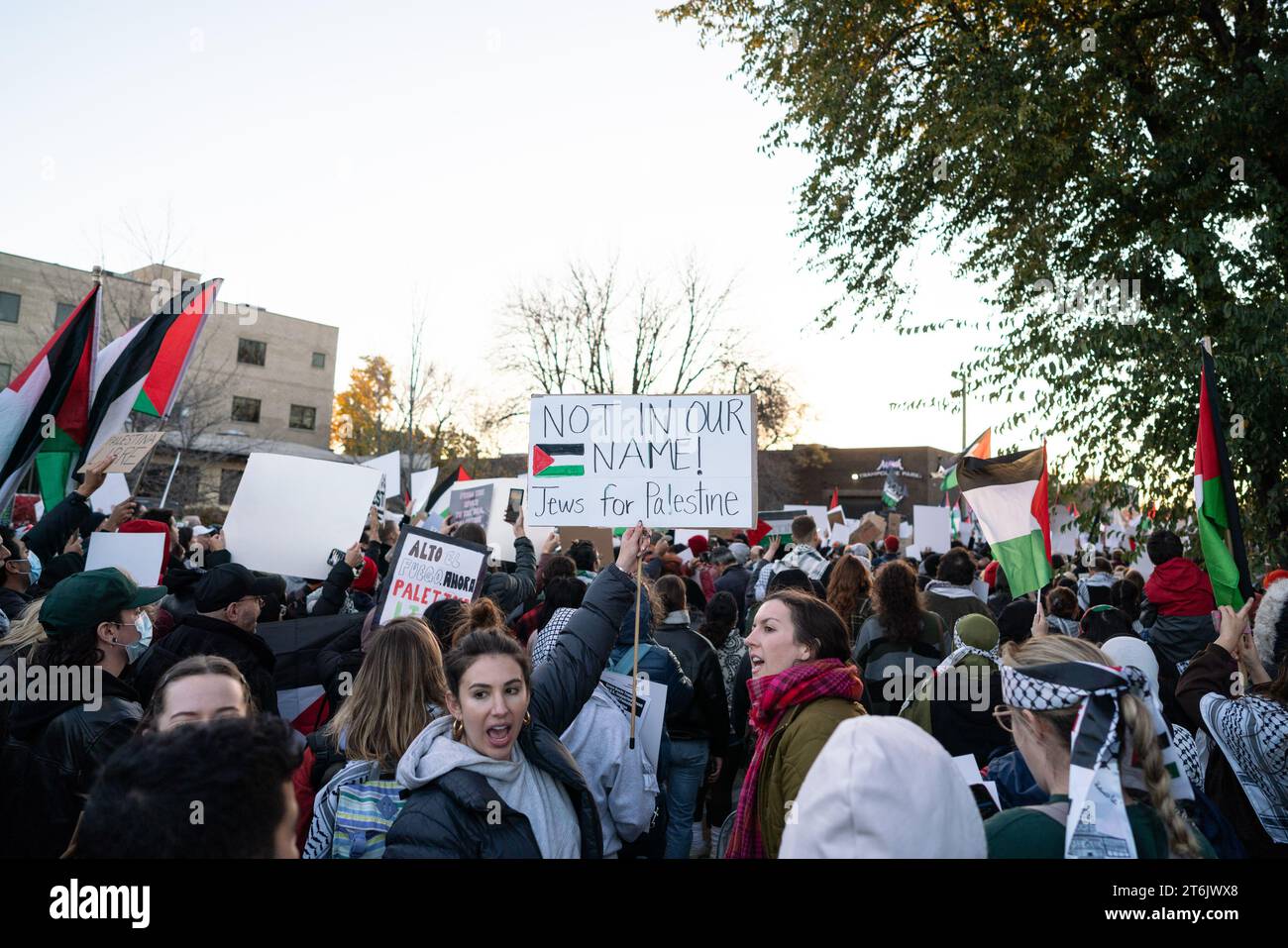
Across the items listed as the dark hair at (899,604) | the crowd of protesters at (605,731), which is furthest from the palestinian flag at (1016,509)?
the dark hair at (899,604)

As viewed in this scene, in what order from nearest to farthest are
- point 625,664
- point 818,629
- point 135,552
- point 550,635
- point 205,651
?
point 818,629, point 205,651, point 625,664, point 550,635, point 135,552

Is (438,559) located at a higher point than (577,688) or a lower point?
higher

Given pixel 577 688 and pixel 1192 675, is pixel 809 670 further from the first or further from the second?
pixel 1192 675

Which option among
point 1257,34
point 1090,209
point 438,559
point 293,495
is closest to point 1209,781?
point 438,559

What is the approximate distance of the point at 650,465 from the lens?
508 centimetres

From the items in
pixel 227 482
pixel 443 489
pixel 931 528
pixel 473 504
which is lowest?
pixel 931 528

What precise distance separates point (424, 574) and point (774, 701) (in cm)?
338

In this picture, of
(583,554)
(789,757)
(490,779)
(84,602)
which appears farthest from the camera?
(583,554)

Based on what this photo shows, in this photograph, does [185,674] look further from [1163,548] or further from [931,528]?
[931,528]

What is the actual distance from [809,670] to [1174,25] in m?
11.2

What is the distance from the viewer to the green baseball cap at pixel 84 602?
360cm

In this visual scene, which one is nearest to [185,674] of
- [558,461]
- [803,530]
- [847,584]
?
[558,461]

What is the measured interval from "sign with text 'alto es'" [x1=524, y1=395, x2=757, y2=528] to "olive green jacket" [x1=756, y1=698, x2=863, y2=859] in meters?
1.90
